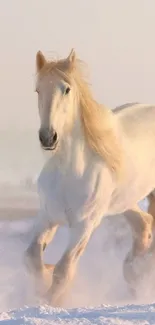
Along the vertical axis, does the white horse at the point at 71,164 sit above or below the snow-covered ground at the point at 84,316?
above

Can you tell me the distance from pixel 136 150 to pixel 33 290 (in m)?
1.72

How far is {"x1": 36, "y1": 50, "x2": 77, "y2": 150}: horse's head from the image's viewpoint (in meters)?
4.52

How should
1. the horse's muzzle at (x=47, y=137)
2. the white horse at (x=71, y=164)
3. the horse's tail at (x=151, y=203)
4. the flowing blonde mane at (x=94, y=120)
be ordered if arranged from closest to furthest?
the horse's muzzle at (x=47, y=137) → the white horse at (x=71, y=164) → the flowing blonde mane at (x=94, y=120) → the horse's tail at (x=151, y=203)

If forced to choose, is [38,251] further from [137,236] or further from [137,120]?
[137,120]

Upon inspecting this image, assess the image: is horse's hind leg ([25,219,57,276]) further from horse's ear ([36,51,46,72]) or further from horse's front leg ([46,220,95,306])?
horse's ear ([36,51,46,72])

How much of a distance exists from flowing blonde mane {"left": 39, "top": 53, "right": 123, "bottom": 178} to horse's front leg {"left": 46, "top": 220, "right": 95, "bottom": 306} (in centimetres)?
64

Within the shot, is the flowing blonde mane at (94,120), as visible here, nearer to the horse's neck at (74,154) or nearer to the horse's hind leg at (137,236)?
the horse's neck at (74,154)

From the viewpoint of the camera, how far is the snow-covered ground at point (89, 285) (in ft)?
11.6

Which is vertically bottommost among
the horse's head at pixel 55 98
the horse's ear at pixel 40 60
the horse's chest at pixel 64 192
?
the horse's chest at pixel 64 192

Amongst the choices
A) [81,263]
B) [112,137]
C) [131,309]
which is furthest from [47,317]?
[81,263]

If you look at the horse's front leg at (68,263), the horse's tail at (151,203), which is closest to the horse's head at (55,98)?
the horse's front leg at (68,263)

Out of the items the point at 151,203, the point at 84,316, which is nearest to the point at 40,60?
the point at 84,316

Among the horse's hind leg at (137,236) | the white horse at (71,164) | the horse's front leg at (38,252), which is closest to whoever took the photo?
the white horse at (71,164)

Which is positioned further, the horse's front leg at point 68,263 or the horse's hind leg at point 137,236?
the horse's hind leg at point 137,236
